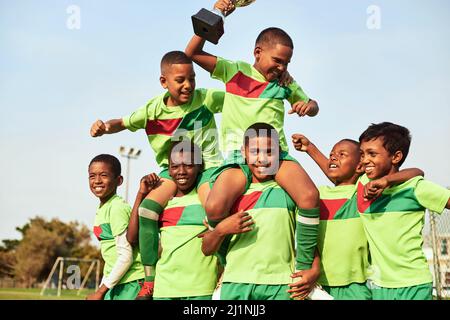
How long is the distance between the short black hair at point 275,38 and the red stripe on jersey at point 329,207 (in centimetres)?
86

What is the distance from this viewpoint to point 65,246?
1167 inches

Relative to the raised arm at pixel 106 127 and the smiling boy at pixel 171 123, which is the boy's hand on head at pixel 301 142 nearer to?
the smiling boy at pixel 171 123

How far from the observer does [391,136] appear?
3055 millimetres

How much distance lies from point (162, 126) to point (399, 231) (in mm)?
1467

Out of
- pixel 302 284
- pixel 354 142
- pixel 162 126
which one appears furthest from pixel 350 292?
pixel 162 126

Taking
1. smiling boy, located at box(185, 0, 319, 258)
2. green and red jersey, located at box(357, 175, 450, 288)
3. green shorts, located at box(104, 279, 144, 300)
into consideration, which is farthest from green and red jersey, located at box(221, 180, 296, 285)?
green shorts, located at box(104, 279, 144, 300)

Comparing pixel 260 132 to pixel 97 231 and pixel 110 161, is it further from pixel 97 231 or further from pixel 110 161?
pixel 97 231

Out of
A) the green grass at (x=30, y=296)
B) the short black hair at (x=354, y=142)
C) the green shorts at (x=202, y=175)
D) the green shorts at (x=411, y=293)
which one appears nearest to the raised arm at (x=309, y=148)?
the short black hair at (x=354, y=142)

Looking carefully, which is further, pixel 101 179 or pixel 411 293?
pixel 101 179

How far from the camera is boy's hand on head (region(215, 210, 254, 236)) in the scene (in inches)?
108
